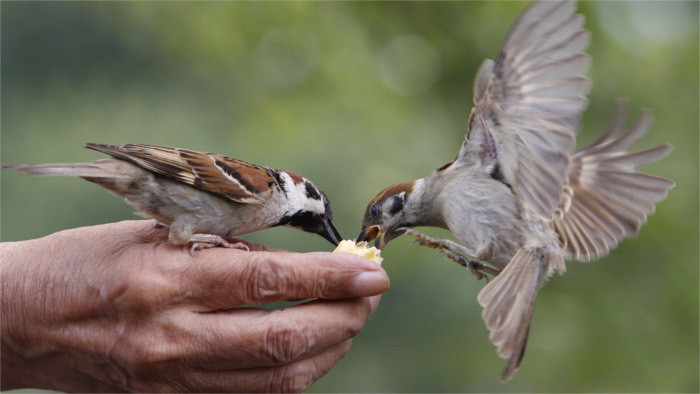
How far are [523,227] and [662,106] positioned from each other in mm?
2471

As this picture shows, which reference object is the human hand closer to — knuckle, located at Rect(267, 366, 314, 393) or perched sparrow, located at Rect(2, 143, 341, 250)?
knuckle, located at Rect(267, 366, 314, 393)

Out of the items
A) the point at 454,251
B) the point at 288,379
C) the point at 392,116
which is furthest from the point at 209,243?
the point at 392,116

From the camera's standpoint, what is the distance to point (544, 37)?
6.39ft

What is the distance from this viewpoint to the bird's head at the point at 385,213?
2.82 m

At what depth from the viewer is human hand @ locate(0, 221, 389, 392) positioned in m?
1.92

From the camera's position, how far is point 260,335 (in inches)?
76.0

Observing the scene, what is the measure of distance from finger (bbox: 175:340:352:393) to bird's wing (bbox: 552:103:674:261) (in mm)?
1210

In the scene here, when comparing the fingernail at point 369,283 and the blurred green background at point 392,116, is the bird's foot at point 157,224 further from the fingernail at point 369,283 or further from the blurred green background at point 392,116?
the blurred green background at point 392,116

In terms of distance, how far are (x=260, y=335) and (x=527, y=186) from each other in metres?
1.05

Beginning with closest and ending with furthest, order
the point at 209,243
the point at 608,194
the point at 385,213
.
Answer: the point at 209,243
the point at 608,194
the point at 385,213

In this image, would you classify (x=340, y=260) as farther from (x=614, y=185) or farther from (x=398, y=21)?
(x=398, y=21)

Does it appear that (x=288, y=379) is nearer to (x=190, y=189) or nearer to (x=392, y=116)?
(x=190, y=189)

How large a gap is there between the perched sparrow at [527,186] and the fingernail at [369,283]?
1.23ft

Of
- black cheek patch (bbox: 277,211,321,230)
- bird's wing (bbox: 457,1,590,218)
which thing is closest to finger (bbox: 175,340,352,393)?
black cheek patch (bbox: 277,211,321,230)
